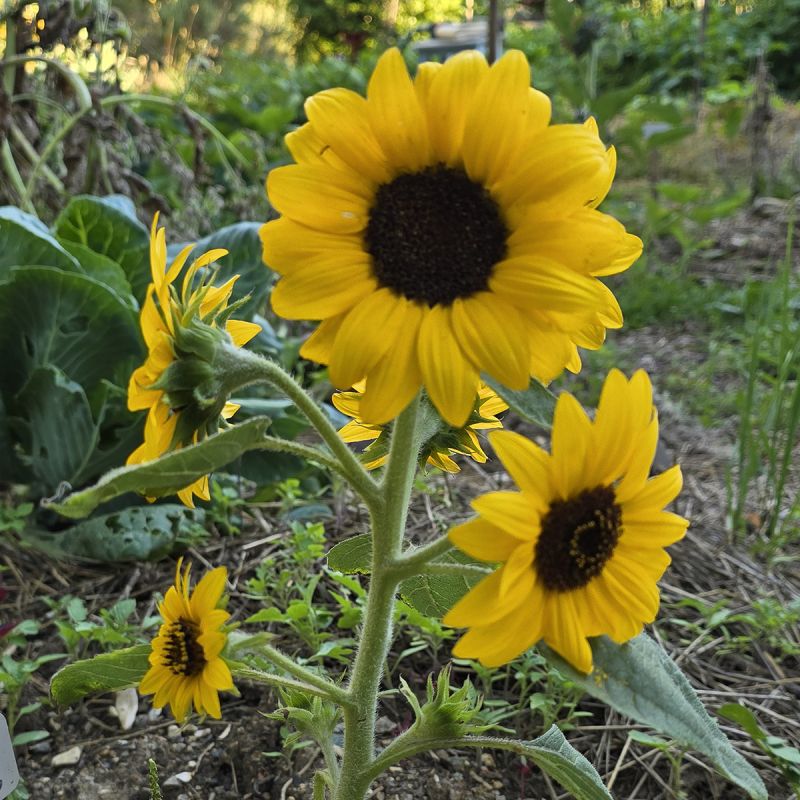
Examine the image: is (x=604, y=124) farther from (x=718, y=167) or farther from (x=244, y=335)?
(x=244, y=335)

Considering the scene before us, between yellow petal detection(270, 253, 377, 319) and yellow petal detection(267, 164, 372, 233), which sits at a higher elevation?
yellow petal detection(267, 164, 372, 233)

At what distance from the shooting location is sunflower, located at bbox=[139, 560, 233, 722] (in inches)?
39.3

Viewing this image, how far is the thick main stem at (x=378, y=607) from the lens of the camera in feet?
3.02

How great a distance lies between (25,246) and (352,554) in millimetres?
1434

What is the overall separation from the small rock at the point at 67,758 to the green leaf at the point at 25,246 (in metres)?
1.11

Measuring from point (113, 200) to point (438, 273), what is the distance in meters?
1.89

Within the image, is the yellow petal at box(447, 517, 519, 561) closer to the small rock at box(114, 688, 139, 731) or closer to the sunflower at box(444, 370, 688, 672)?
the sunflower at box(444, 370, 688, 672)

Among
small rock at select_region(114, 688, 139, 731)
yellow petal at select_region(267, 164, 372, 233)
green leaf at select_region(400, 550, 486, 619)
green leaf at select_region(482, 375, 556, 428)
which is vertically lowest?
small rock at select_region(114, 688, 139, 731)

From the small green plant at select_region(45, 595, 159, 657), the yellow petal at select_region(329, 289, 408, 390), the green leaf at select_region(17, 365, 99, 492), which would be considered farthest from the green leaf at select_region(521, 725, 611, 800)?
the green leaf at select_region(17, 365, 99, 492)

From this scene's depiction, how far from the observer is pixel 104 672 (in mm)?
1092

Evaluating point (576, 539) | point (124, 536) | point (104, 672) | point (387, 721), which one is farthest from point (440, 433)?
point (124, 536)

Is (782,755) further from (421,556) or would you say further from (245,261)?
(245,261)

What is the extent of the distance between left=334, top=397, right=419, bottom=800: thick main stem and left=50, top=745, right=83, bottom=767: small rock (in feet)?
2.19

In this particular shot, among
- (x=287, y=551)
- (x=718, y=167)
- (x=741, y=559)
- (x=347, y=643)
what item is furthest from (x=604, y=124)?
(x=347, y=643)
